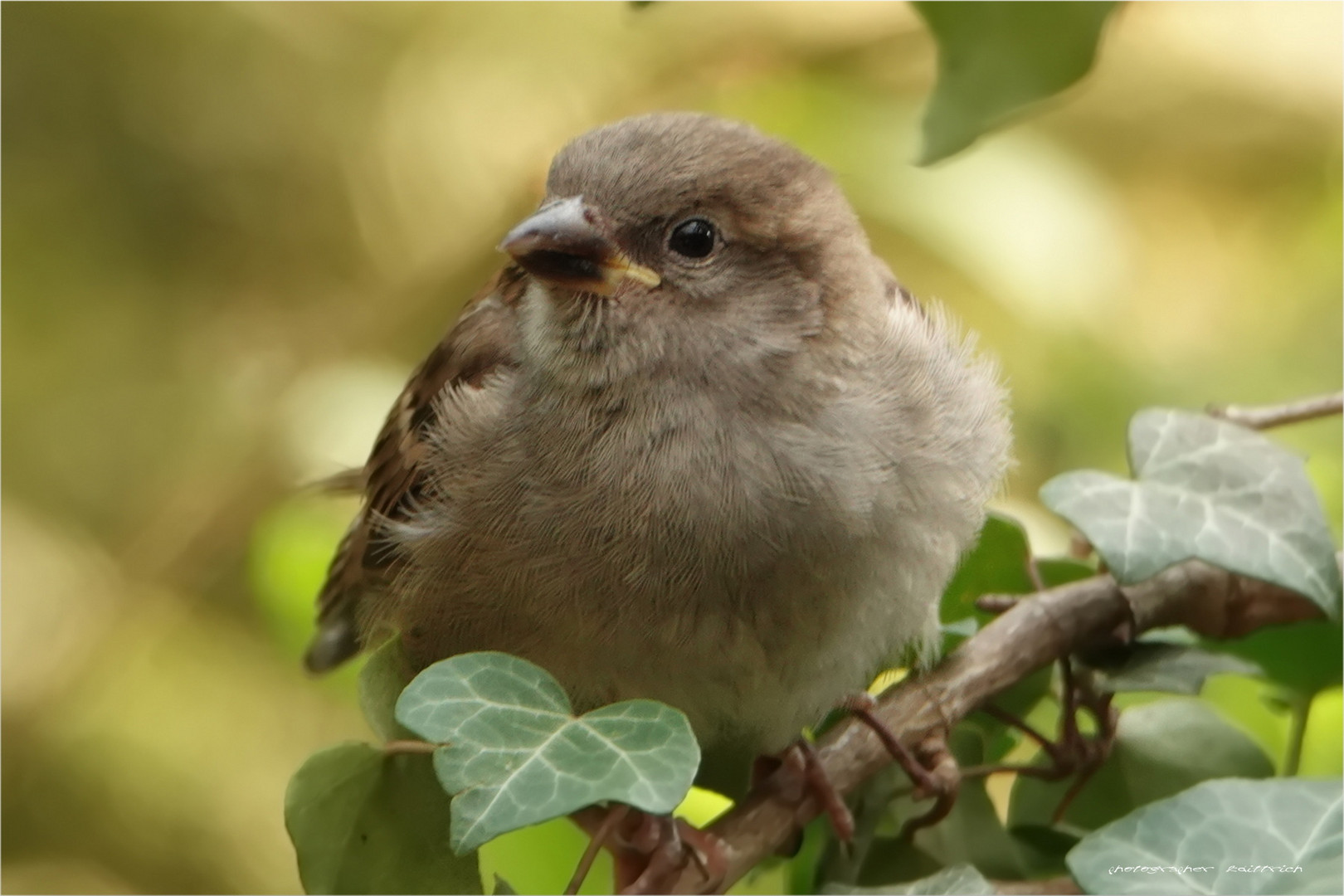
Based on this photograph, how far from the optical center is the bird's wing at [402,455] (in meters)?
1.81

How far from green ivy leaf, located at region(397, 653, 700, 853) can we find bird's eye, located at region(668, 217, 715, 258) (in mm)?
565

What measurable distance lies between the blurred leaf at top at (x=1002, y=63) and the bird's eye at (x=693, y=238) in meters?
0.31

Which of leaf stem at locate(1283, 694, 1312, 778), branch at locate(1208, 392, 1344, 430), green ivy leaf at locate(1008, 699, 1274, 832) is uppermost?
branch at locate(1208, 392, 1344, 430)

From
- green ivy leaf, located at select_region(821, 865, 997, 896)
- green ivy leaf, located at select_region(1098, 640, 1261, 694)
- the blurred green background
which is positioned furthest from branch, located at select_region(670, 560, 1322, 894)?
the blurred green background

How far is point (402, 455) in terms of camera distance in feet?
6.31

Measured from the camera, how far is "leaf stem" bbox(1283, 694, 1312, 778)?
1604 mm

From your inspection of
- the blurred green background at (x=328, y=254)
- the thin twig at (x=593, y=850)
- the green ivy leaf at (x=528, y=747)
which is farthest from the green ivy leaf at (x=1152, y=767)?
the blurred green background at (x=328, y=254)

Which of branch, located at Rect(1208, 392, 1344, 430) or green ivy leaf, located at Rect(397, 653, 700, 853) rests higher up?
green ivy leaf, located at Rect(397, 653, 700, 853)

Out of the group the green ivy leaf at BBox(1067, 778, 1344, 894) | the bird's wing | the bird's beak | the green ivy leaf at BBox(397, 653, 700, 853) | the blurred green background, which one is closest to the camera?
the green ivy leaf at BBox(397, 653, 700, 853)

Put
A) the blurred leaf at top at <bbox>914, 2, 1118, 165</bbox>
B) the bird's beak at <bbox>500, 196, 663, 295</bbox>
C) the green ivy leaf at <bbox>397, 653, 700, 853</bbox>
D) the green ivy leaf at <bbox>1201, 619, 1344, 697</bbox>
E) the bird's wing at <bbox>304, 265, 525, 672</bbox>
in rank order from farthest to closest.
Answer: the bird's wing at <bbox>304, 265, 525, 672</bbox> < the green ivy leaf at <bbox>1201, 619, 1344, 697</bbox> < the bird's beak at <bbox>500, 196, 663, 295</bbox> < the blurred leaf at top at <bbox>914, 2, 1118, 165</bbox> < the green ivy leaf at <bbox>397, 653, 700, 853</bbox>

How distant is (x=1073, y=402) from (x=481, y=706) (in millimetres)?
→ 2226

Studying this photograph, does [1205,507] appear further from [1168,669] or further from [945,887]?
[945,887]

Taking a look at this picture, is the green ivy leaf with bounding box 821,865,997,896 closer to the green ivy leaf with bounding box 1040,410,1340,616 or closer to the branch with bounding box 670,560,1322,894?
the branch with bounding box 670,560,1322,894

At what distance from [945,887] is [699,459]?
0.55m
